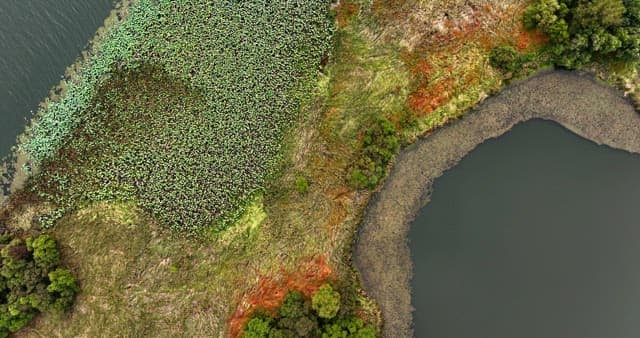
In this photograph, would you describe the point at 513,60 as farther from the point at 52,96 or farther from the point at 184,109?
the point at 52,96

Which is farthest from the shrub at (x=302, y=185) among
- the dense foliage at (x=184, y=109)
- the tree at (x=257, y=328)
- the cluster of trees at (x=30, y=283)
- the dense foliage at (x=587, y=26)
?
A: the dense foliage at (x=587, y=26)

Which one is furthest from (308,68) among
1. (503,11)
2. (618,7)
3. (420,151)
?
(618,7)

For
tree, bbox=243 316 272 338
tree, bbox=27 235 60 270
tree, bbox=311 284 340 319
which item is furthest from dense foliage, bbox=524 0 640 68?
tree, bbox=27 235 60 270

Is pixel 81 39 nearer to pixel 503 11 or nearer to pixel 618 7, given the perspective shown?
pixel 503 11

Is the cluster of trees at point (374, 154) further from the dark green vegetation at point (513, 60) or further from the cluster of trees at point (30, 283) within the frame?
the cluster of trees at point (30, 283)

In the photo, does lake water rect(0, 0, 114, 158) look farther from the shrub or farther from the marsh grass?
the shrub

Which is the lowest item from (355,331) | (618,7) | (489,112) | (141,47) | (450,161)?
(355,331)

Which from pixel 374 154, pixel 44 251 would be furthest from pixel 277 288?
pixel 44 251
